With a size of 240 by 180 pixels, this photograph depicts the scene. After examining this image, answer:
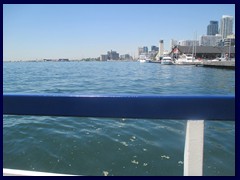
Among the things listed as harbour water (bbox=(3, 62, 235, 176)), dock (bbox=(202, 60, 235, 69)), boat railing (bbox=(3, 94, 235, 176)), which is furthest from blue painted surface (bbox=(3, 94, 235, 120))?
dock (bbox=(202, 60, 235, 69))

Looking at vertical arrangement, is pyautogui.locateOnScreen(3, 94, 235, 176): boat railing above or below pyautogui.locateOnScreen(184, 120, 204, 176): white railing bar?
above

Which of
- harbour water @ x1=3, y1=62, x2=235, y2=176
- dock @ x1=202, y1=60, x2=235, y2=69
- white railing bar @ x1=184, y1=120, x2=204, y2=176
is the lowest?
harbour water @ x1=3, y1=62, x2=235, y2=176

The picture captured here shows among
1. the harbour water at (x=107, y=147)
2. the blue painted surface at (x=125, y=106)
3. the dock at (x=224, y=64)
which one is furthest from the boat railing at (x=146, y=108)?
the dock at (x=224, y=64)

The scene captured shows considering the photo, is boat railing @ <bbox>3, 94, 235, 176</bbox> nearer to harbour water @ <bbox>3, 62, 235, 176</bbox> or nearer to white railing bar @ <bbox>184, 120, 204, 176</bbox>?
white railing bar @ <bbox>184, 120, 204, 176</bbox>

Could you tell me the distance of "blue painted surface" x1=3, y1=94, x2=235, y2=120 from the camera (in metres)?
1.65

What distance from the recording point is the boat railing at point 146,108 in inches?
65.0

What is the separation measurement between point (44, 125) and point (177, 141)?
441cm

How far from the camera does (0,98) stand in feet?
6.06

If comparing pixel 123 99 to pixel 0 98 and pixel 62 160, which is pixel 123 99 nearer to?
pixel 0 98

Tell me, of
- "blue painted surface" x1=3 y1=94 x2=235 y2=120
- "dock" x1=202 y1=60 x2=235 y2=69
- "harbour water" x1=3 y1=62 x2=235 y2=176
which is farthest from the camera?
"dock" x1=202 y1=60 x2=235 y2=69

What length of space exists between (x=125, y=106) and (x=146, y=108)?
134 mm

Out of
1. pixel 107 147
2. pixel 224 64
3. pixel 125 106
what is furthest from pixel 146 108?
pixel 224 64
